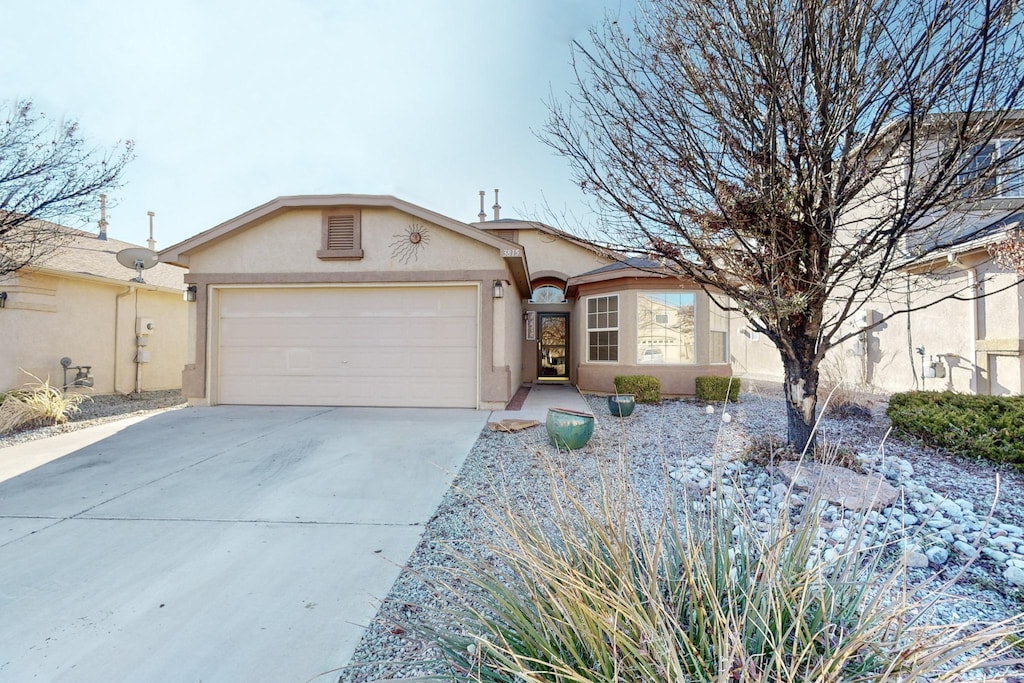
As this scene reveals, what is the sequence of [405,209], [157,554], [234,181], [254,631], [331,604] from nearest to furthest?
[254,631] → [331,604] → [157,554] → [405,209] → [234,181]

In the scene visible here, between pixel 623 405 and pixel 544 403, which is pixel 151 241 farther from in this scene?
pixel 623 405

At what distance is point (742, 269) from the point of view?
14.5 feet

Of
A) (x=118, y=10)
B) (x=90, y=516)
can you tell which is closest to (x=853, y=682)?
(x=90, y=516)

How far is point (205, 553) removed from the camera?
3180 mm

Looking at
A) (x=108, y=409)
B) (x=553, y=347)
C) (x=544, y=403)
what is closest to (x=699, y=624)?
(x=544, y=403)

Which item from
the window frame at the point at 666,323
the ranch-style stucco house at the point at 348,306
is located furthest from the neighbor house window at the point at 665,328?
the ranch-style stucco house at the point at 348,306

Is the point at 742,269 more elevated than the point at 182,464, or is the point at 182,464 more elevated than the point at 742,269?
the point at 742,269

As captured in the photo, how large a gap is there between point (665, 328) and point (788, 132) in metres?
7.10

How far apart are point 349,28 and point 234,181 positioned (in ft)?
15.6

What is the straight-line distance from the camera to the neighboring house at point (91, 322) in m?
9.82

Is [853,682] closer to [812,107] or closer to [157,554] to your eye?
[157,554]

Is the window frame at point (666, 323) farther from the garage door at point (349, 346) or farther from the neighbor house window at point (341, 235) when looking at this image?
the neighbor house window at point (341, 235)

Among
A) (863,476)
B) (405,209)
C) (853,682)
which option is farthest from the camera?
(405,209)

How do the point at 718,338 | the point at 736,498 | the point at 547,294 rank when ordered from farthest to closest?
1. the point at 547,294
2. the point at 718,338
3. the point at 736,498
